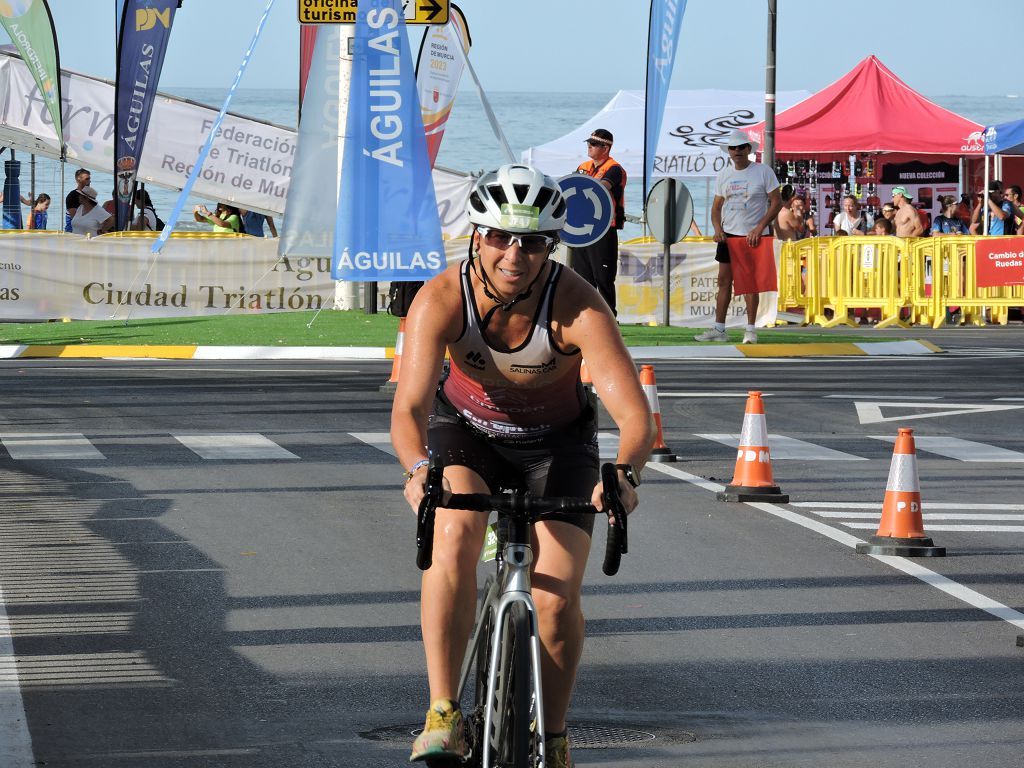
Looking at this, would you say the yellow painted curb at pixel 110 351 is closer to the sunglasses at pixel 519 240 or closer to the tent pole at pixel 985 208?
the tent pole at pixel 985 208

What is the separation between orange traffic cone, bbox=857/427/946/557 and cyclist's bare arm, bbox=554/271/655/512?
4570 mm

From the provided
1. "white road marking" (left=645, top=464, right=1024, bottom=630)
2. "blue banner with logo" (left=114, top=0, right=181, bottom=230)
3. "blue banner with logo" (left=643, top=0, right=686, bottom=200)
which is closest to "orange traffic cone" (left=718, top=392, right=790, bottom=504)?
"white road marking" (left=645, top=464, right=1024, bottom=630)

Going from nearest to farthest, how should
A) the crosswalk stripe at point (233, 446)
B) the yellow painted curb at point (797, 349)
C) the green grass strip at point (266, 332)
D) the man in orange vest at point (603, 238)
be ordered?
the crosswalk stripe at point (233, 446) < the man in orange vest at point (603, 238) < the yellow painted curb at point (797, 349) < the green grass strip at point (266, 332)

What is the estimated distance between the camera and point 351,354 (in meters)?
Result: 22.0

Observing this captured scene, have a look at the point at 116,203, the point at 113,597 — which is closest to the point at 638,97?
the point at 116,203

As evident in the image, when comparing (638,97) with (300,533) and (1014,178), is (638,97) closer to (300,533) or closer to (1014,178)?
(1014,178)

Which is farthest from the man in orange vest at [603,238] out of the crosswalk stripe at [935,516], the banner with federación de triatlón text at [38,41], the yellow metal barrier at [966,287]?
the banner with federación de triatlón text at [38,41]

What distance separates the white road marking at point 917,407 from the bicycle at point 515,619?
439 inches

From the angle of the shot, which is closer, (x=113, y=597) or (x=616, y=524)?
(x=616, y=524)

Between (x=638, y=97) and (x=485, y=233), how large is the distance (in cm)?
3685

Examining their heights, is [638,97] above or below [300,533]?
above

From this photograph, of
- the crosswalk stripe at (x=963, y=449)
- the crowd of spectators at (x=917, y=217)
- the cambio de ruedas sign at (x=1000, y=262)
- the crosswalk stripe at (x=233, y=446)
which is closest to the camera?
the crosswalk stripe at (x=233, y=446)

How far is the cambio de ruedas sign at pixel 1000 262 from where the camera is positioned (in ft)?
98.1

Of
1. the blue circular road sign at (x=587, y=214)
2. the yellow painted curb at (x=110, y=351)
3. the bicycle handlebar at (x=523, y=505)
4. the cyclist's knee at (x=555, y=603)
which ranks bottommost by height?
the yellow painted curb at (x=110, y=351)
